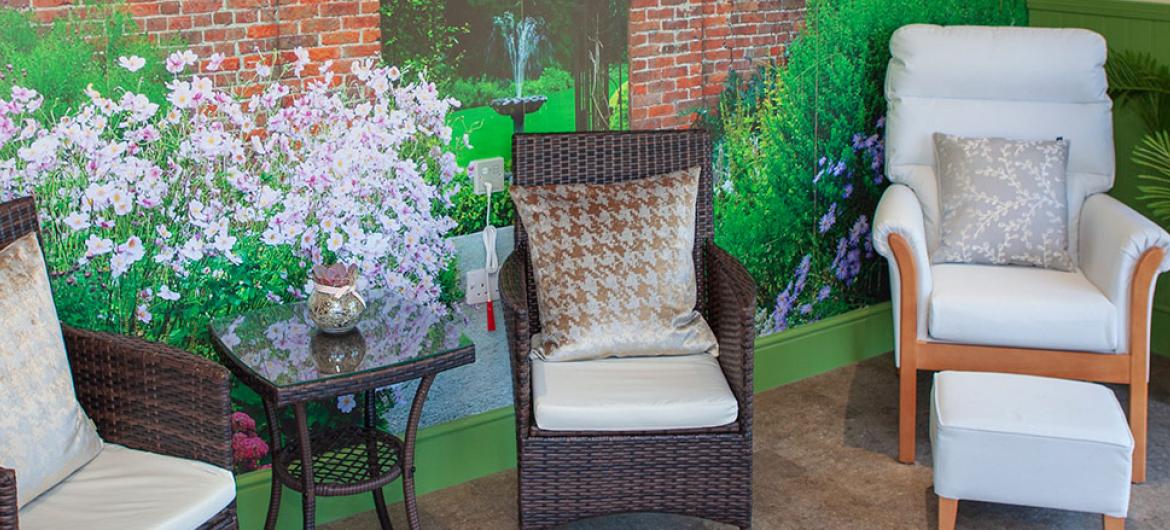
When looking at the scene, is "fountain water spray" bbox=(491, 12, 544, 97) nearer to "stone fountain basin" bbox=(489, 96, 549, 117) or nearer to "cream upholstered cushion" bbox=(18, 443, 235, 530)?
"stone fountain basin" bbox=(489, 96, 549, 117)

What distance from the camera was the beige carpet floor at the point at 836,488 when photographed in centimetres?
330

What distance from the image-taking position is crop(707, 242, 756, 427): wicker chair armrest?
2963 millimetres

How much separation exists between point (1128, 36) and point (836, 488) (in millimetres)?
1958

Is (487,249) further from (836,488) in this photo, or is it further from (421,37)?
(836,488)

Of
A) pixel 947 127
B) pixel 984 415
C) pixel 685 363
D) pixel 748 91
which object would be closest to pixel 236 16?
pixel 685 363

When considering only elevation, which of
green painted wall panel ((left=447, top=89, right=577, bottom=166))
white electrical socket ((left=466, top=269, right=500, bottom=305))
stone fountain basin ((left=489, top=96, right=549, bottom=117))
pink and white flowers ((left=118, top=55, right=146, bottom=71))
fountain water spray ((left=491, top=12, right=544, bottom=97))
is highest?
fountain water spray ((left=491, top=12, right=544, bottom=97))

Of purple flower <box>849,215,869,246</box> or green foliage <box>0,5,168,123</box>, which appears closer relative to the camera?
green foliage <box>0,5,168,123</box>

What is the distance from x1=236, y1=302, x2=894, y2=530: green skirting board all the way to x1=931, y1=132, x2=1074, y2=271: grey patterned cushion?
23.1 inches

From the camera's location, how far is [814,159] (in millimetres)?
4180

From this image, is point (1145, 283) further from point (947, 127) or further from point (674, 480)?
point (674, 480)

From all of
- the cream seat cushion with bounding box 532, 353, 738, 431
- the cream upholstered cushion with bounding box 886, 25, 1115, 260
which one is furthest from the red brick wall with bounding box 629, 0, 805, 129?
the cream seat cushion with bounding box 532, 353, 738, 431

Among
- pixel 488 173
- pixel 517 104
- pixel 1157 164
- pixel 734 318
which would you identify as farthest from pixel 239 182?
pixel 1157 164

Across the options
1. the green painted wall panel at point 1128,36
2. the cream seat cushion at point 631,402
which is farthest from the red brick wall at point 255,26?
the green painted wall panel at point 1128,36

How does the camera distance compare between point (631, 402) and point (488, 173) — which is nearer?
point (631, 402)
